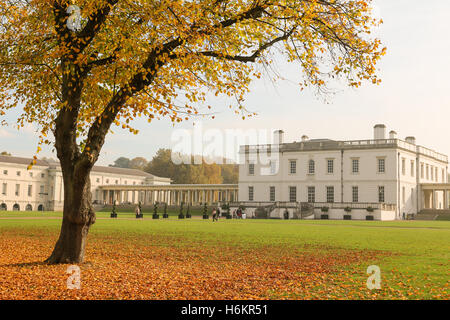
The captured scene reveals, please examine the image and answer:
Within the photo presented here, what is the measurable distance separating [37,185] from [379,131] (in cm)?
6324

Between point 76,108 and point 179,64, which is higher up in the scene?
point 179,64

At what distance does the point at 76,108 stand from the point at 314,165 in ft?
182

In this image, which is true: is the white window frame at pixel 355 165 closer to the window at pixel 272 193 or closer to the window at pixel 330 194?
the window at pixel 330 194

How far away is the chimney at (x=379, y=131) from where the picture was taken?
5950cm

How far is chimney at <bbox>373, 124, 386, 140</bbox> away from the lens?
195 ft

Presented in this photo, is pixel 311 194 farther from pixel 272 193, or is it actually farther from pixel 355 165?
pixel 355 165

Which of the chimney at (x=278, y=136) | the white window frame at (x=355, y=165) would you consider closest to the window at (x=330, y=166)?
the white window frame at (x=355, y=165)

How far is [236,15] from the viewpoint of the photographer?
31.8 feet

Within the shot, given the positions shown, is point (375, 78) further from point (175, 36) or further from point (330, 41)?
point (175, 36)

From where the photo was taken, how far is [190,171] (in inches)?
3900

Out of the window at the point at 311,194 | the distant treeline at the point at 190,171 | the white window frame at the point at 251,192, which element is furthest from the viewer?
the distant treeline at the point at 190,171

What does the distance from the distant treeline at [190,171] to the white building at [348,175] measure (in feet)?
100

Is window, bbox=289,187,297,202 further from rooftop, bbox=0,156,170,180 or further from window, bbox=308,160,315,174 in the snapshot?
rooftop, bbox=0,156,170,180
